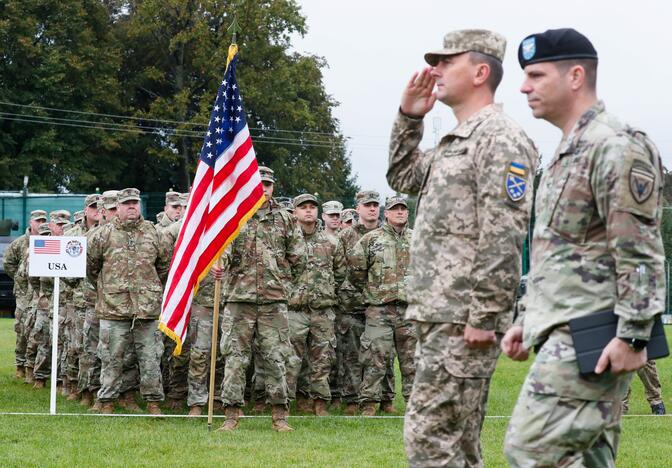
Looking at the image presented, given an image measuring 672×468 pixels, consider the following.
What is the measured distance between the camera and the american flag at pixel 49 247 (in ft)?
40.0

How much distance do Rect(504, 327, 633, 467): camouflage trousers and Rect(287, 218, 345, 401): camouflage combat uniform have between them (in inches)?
335

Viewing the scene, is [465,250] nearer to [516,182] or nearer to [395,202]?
[516,182]

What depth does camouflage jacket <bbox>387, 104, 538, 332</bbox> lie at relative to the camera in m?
5.31

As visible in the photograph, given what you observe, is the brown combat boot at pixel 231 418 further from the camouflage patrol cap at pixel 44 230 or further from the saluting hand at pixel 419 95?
the camouflage patrol cap at pixel 44 230

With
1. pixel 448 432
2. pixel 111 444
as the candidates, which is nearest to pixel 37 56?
pixel 111 444

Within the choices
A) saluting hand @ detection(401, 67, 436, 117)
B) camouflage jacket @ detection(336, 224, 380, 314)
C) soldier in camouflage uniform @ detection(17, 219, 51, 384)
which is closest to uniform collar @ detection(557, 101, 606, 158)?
saluting hand @ detection(401, 67, 436, 117)

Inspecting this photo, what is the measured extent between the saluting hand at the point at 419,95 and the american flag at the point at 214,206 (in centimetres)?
471

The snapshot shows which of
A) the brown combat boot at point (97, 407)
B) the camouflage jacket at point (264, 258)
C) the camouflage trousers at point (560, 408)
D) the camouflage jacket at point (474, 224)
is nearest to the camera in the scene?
the camouflage trousers at point (560, 408)

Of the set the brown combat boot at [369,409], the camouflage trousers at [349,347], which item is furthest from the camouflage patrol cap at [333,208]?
the brown combat boot at [369,409]

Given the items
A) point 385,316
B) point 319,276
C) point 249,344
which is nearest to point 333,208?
point 319,276

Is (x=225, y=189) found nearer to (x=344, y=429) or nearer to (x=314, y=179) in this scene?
(x=344, y=429)

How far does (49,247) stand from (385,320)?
3.81m

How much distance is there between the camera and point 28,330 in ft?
57.1

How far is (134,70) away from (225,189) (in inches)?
1563
